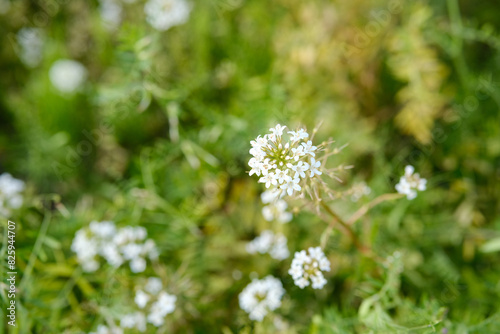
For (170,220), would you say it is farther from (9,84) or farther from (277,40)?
(9,84)

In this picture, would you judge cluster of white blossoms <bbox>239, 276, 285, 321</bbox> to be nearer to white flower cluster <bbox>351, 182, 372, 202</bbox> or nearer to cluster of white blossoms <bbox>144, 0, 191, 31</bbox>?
white flower cluster <bbox>351, 182, 372, 202</bbox>

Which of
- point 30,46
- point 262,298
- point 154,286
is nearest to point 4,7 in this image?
point 30,46


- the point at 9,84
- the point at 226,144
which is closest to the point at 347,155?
the point at 226,144

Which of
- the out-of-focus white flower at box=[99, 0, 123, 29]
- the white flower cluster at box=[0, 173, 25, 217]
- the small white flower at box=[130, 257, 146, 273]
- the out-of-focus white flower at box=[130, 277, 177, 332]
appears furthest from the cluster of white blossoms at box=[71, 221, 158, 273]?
the out-of-focus white flower at box=[99, 0, 123, 29]

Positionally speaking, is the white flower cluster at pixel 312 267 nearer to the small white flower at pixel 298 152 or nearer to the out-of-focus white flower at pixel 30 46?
the small white flower at pixel 298 152

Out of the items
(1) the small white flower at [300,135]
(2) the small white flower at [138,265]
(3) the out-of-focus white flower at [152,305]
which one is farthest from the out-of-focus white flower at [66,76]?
(1) the small white flower at [300,135]
